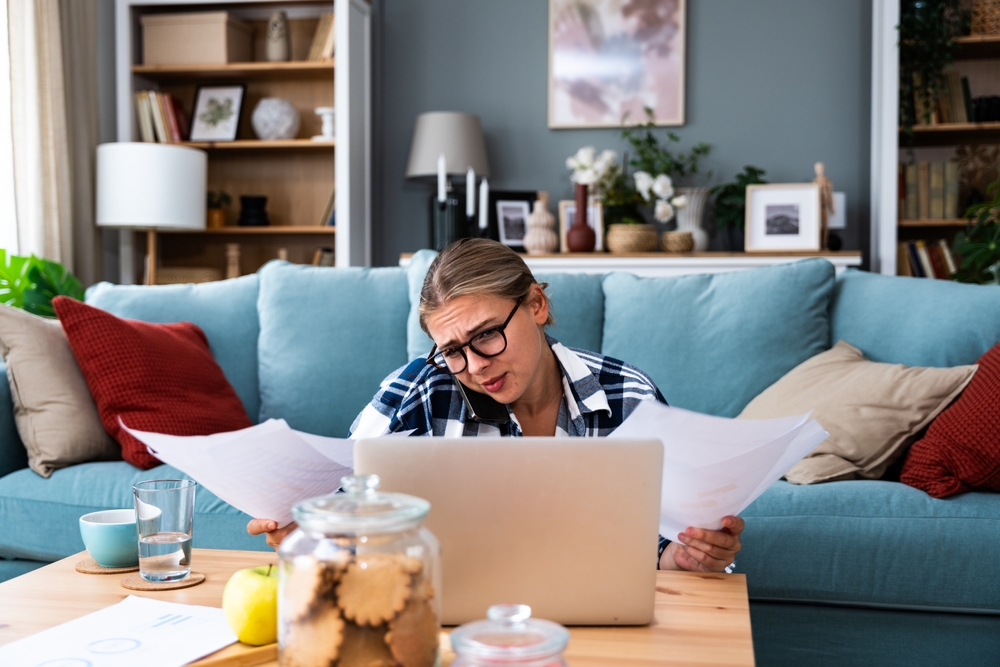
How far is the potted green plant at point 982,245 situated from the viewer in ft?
9.95

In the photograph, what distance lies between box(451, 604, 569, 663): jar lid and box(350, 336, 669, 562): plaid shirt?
718mm

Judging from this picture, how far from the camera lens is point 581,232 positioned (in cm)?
356

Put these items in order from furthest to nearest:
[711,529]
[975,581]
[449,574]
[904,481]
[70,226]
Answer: [70,226], [904,481], [975,581], [711,529], [449,574]

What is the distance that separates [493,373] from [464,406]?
0.11 metres

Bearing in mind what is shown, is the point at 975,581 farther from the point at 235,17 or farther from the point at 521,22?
the point at 235,17

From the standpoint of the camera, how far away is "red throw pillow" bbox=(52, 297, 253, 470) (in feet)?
6.61

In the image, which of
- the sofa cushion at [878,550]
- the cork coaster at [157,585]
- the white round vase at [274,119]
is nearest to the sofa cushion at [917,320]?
the sofa cushion at [878,550]

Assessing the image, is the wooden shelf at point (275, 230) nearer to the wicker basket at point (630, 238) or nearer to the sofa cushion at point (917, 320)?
the wicker basket at point (630, 238)

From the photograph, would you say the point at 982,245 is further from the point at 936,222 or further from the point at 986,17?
the point at 986,17

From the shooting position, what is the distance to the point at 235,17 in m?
3.97

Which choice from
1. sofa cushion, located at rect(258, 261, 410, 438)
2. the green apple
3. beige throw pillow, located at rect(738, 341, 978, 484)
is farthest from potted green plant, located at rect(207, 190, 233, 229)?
the green apple

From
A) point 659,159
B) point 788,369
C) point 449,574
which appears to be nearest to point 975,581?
point 788,369

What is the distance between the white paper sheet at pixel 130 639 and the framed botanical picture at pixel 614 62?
3365mm

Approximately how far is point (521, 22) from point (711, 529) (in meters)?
3.43
